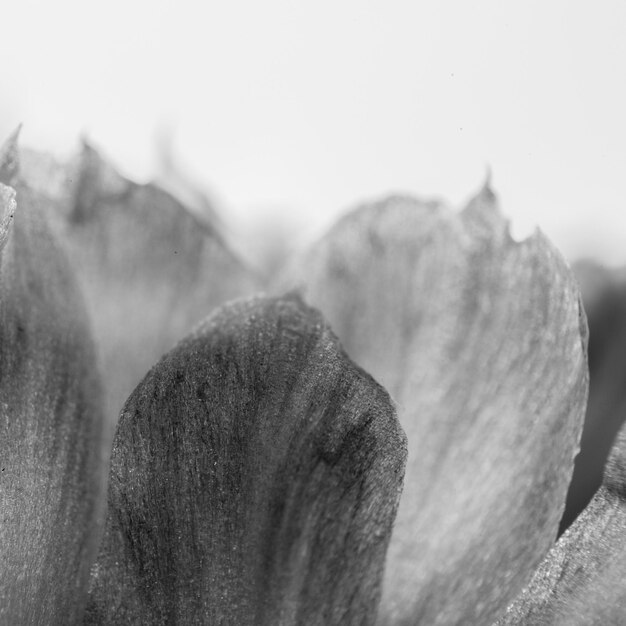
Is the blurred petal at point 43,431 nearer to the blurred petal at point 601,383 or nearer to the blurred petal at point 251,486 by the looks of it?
the blurred petal at point 251,486

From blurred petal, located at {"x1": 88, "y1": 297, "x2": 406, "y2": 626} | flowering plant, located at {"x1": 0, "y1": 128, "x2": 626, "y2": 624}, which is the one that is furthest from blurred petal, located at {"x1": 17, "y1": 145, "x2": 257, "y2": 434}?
blurred petal, located at {"x1": 88, "y1": 297, "x2": 406, "y2": 626}

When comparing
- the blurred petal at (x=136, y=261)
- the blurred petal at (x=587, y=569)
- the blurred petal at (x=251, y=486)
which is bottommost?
the blurred petal at (x=587, y=569)

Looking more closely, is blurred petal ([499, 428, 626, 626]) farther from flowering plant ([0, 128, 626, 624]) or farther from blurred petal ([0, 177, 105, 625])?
blurred petal ([0, 177, 105, 625])

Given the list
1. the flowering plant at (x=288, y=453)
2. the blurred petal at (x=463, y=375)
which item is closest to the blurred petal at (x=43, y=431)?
the flowering plant at (x=288, y=453)

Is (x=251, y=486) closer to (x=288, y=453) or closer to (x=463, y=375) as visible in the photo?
(x=288, y=453)

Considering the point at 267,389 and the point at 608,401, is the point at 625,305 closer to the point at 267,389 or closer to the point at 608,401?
the point at 608,401

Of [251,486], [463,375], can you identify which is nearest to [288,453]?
[251,486]

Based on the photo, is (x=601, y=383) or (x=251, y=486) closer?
(x=251, y=486)
